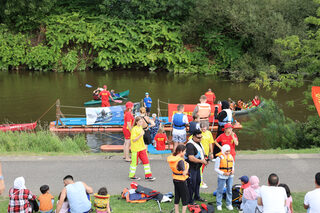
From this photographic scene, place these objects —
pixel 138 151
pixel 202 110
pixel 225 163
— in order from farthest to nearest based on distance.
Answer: pixel 202 110 < pixel 138 151 < pixel 225 163

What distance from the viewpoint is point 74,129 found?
18.2m

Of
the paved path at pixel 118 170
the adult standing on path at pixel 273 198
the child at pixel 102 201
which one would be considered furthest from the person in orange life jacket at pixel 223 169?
the child at pixel 102 201

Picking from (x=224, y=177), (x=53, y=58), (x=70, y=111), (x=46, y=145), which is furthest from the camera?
(x=53, y=58)

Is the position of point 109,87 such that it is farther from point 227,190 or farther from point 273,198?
point 273,198

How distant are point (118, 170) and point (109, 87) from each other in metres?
20.6

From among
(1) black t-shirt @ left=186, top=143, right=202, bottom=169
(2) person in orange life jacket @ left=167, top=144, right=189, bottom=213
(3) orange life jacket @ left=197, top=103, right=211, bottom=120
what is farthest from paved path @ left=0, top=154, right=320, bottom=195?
(3) orange life jacket @ left=197, top=103, right=211, bottom=120

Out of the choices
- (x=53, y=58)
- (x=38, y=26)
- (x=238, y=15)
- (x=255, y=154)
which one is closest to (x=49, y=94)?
(x=53, y=58)

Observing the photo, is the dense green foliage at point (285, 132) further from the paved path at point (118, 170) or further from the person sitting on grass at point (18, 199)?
the person sitting on grass at point (18, 199)

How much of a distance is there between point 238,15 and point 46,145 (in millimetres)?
25972

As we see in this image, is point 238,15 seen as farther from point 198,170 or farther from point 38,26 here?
→ point 198,170

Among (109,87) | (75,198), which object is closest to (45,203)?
(75,198)

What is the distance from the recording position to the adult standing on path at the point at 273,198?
257 inches

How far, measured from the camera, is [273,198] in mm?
6527

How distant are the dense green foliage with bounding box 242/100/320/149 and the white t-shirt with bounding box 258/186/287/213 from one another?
8.02 meters
